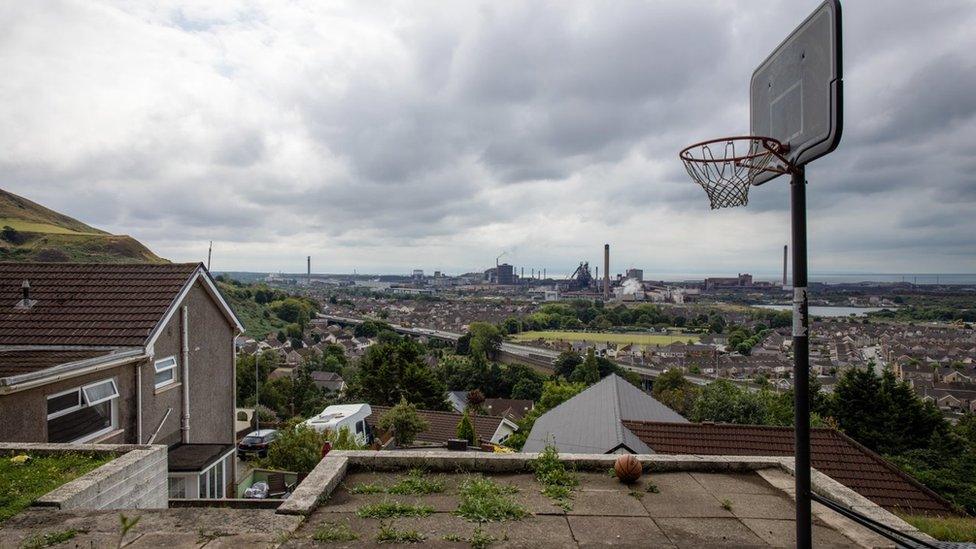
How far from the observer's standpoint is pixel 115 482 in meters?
4.76

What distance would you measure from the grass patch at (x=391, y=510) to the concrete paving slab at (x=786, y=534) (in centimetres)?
240

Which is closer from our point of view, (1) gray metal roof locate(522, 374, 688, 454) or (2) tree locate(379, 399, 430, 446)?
(1) gray metal roof locate(522, 374, 688, 454)

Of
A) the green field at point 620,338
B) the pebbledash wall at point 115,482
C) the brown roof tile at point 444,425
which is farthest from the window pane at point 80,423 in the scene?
the green field at point 620,338

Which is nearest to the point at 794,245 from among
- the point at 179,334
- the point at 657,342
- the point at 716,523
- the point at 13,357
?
the point at 716,523

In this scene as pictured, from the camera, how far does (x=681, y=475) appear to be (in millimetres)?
5121

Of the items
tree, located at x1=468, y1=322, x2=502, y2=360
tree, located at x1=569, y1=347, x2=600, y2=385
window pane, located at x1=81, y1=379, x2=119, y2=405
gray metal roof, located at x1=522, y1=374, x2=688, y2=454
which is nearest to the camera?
window pane, located at x1=81, y1=379, x2=119, y2=405

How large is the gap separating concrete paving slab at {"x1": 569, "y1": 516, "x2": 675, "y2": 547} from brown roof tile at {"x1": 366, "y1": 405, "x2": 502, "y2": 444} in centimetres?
1980

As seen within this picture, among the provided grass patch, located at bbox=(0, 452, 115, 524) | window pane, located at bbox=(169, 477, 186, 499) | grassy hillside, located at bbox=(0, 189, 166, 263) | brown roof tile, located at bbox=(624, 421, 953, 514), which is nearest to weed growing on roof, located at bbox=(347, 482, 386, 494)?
grass patch, located at bbox=(0, 452, 115, 524)

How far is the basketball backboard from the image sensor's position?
3.04 metres

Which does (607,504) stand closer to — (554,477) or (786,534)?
(554,477)

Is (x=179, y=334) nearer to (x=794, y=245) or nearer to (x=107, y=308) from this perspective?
(x=107, y=308)

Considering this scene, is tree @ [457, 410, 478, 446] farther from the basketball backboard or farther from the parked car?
the basketball backboard

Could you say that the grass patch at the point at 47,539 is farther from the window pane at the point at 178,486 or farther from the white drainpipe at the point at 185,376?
the white drainpipe at the point at 185,376

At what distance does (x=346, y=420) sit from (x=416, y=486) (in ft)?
56.6
